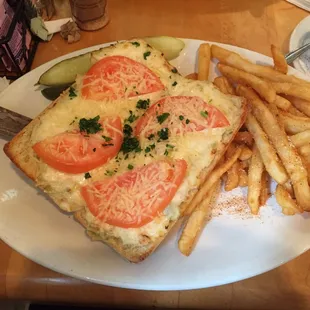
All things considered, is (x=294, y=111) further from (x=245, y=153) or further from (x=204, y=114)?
(x=204, y=114)

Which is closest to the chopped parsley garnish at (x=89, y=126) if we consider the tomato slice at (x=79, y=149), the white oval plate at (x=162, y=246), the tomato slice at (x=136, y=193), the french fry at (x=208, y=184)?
the tomato slice at (x=79, y=149)

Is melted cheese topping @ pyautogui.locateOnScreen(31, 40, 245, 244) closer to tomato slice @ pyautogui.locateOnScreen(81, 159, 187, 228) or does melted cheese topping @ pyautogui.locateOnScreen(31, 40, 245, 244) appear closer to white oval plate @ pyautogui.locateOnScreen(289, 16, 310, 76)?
tomato slice @ pyautogui.locateOnScreen(81, 159, 187, 228)

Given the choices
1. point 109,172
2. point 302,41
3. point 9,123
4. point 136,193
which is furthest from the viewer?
point 302,41

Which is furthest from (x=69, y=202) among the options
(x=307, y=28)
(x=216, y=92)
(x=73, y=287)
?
(x=307, y=28)

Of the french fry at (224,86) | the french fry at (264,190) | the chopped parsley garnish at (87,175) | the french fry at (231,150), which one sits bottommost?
the french fry at (264,190)

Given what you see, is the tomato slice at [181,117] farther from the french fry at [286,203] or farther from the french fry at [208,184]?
the french fry at [286,203]

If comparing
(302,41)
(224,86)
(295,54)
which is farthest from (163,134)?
(302,41)
